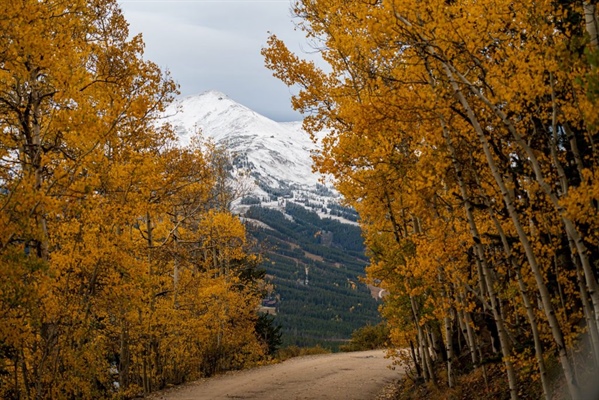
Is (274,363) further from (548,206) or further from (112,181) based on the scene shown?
(548,206)

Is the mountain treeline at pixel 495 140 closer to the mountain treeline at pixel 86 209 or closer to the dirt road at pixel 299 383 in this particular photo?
the mountain treeline at pixel 86 209

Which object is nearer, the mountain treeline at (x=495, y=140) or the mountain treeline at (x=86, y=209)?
the mountain treeline at (x=495, y=140)

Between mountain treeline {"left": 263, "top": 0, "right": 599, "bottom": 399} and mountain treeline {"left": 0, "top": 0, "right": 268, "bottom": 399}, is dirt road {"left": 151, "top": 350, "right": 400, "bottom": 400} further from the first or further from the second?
mountain treeline {"left": 263, "top": 0, "right": 599, "bottom": 399}

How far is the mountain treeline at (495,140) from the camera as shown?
16.4 feet

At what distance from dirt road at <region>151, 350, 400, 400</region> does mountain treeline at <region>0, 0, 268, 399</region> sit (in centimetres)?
148

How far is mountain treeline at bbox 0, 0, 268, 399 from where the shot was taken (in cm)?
582

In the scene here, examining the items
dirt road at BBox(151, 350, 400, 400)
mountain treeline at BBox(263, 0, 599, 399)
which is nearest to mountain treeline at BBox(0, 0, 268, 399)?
dirt road at BBox(151, 350, 400, 400)

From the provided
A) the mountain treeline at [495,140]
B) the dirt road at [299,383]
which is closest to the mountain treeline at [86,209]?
the dirt road at [299,383]

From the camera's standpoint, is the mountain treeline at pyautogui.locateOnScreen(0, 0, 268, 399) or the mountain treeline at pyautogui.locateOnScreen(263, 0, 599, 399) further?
the mountain treeline at pyautogui.locateOnScreen(0, 0, 268, 399)

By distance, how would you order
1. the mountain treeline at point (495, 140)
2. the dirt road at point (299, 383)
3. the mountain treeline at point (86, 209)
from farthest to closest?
the dirt road at point (299, 383) < the mountain treeline at point (86, 209) < the mountain treeline at point (495, 140)

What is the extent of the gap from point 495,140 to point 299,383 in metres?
11.6

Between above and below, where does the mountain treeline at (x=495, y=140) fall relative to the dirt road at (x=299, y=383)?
above

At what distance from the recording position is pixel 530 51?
5.38 m

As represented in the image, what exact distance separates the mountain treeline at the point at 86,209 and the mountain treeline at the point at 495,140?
11.3ft
